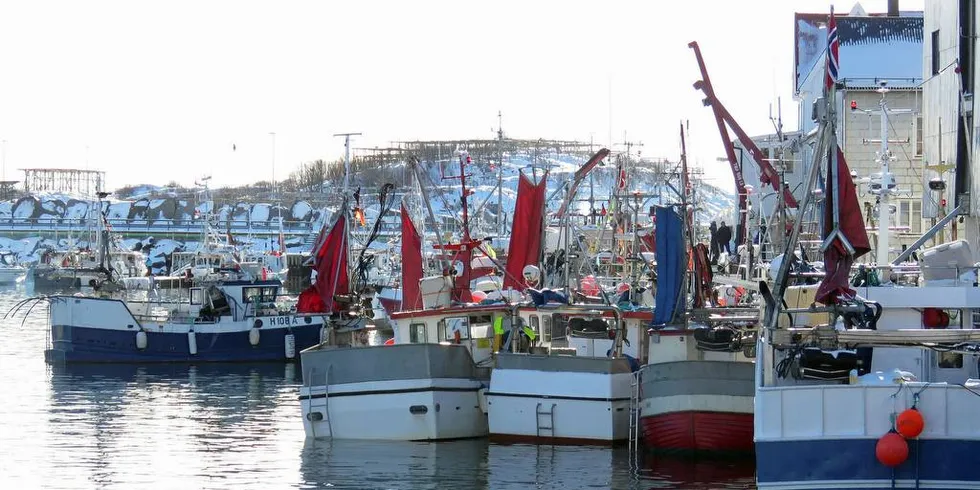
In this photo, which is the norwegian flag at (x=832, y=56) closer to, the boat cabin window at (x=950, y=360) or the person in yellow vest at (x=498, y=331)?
the boat cabin window at (x=950, y=360)

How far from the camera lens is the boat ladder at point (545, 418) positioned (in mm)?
29712

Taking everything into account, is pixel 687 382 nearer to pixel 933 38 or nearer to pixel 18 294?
pixel 933 38

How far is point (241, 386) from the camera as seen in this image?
47156 millimetres

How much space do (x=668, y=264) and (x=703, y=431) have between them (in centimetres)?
396

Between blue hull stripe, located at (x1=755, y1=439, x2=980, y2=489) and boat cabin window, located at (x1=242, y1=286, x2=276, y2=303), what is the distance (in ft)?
125

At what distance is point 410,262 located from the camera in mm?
39156

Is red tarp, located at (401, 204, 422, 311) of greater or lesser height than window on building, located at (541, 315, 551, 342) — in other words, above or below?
above

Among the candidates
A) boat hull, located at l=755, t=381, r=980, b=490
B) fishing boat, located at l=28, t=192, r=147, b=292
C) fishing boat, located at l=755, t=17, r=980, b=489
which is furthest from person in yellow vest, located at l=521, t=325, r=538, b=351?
fishing boat, located at l=28, t=192, r=147, b=292

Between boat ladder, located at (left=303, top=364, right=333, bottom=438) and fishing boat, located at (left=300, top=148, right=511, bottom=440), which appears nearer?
fishing boat, located at (left=300, top=148, right=511, bottom=440)

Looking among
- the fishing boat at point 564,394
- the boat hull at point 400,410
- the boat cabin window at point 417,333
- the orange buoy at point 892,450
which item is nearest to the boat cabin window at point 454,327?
the boat cabin window at point 417,333

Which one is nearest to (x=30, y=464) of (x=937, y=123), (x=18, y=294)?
(x=937, y=123)

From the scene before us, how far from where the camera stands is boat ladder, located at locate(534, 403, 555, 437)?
2971 centimetres

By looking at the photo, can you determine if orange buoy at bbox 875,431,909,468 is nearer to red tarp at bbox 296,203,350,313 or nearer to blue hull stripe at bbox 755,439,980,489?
blue hull stripe at bbox 755,439,980,489

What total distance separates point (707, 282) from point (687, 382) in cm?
1001
